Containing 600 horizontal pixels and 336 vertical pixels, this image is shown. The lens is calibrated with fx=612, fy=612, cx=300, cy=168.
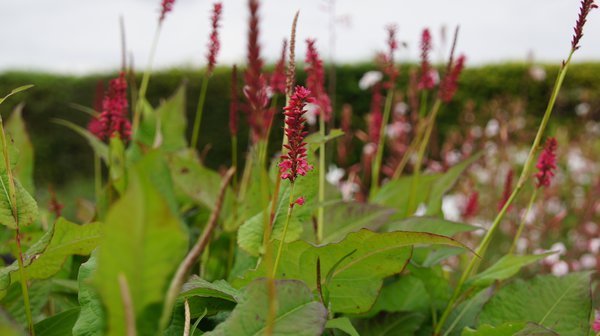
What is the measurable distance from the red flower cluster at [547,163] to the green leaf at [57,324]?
743 millimetres

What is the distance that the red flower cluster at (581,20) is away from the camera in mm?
760

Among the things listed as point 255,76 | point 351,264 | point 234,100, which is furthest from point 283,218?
point 255,76

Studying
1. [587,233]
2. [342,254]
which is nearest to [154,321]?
[342,254]

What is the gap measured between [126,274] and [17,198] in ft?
1.47

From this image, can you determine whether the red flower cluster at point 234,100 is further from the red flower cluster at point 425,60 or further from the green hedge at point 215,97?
the green hedge at point 215,97

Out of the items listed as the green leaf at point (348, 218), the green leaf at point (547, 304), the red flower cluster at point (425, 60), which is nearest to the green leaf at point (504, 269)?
the green leaf at point (547, 304)

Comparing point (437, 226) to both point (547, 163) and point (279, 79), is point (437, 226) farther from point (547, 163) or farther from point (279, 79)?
point (279, 79)

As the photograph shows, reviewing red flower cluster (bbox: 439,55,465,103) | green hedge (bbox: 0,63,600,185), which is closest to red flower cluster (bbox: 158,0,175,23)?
red flower cluster (bbox: 439,55,465,103)

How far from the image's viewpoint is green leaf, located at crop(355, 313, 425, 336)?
1015 mm

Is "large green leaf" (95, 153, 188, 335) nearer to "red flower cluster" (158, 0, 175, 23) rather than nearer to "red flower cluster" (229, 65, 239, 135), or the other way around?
"red flower cluster" (229, 65, 239, 135)

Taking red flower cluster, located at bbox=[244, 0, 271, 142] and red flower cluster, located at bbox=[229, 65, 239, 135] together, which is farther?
red flower cluster, located at bbox=[229, 65, 239, 135]

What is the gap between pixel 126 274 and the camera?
0.45m

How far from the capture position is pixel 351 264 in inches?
32.1

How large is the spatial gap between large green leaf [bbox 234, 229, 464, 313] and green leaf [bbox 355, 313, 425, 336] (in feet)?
0.58
